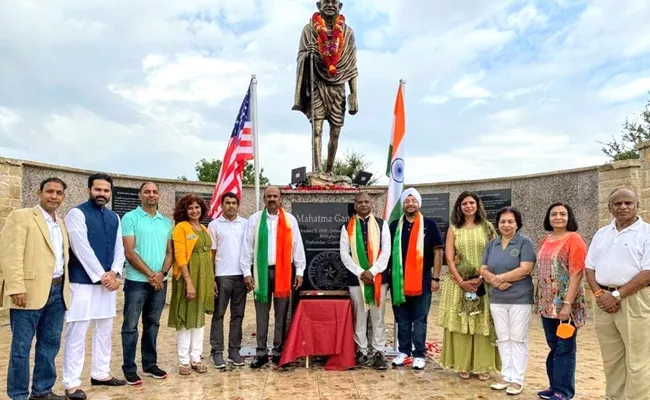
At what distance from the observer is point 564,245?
3.58 meters

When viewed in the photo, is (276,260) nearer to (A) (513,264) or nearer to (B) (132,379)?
(B) (132,379)

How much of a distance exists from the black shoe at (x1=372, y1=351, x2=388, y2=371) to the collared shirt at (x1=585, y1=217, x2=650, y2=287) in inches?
79.1

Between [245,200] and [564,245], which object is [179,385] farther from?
[245,200]

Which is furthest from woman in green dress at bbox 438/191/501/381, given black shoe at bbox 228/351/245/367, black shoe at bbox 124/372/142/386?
black shoe at bbox 124/372/142/386

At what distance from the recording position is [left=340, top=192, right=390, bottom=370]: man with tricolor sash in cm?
450

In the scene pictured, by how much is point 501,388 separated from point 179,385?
2.59 meters

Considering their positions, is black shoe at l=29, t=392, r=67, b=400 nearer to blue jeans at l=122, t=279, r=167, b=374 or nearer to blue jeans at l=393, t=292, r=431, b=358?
blue jeans at l=122, t=279, r=167, b=374

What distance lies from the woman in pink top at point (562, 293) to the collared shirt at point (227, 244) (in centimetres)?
257

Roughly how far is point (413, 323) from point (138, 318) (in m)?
2.47

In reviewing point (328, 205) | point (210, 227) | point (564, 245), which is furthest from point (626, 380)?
point (210, 227)

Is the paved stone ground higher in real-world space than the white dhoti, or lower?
lower

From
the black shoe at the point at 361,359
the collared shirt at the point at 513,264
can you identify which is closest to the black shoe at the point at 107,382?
the black shoe at the point at 361,359

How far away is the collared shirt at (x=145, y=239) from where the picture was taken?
13.2 feet

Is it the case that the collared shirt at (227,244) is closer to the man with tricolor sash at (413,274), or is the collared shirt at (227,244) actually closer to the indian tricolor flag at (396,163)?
the man with tricolor sash at (413,274)
